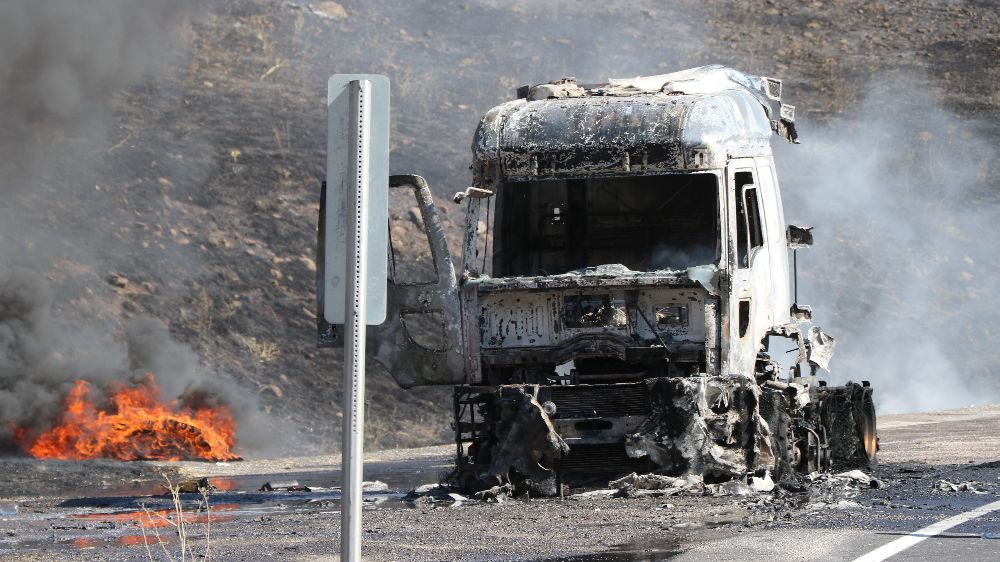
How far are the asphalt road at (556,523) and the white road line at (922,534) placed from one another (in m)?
0.02

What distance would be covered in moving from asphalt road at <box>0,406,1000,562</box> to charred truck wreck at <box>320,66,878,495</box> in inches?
21.5

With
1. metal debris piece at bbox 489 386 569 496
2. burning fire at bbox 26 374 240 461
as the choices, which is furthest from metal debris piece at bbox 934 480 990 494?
burning fire at bbox 26 374 240 461

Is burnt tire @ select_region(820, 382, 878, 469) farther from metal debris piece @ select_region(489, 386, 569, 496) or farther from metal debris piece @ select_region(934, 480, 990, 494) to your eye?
A: metal debris piece @ select_region(489, 386, 569, 496)

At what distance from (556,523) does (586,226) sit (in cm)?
480

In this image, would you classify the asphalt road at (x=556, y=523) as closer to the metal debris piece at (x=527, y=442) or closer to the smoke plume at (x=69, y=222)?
the metal debris piece at (x=527, y=442)

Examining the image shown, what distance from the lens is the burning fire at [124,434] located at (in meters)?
20.4

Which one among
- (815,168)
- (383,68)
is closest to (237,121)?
(383,68)

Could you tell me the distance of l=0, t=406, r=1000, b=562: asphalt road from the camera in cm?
923

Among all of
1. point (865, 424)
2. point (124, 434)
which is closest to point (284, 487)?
point (124, 434)

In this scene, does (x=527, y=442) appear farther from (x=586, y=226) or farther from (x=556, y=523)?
(x=586, y=226)

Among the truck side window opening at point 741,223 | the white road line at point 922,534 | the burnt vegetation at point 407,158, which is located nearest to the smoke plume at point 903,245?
the burnt vegetation at point 407,158

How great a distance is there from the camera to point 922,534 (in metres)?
9.48

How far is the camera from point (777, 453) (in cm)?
1339

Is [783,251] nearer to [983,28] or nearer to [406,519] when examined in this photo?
[406,519]
